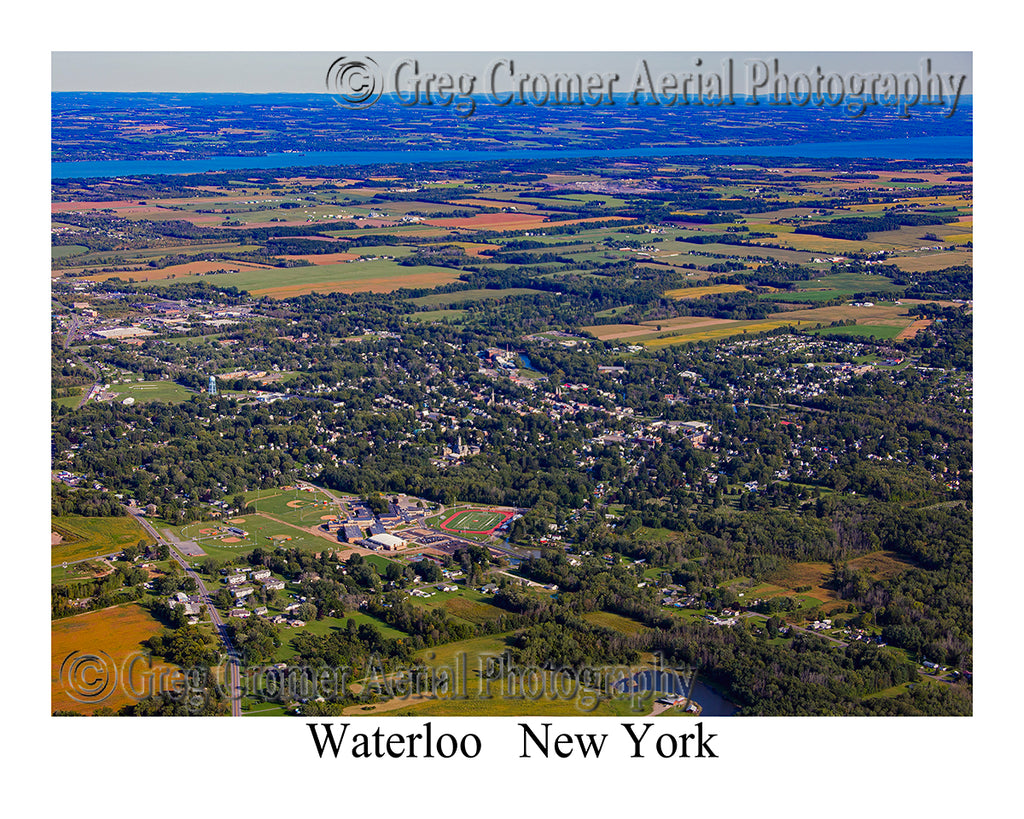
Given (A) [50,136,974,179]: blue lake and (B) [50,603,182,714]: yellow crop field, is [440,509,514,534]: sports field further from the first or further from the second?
(A) [50,136,974,179]: blue lake

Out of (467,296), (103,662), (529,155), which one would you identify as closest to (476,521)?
(103,662)

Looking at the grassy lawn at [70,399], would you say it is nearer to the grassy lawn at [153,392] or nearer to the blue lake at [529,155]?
the grassy lawn at [153,392]

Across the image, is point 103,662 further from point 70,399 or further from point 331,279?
point 331,279

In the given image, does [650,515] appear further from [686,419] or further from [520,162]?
[520,162]

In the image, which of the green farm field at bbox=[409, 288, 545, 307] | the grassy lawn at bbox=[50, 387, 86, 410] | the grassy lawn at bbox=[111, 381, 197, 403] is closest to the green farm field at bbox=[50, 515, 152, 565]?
the grassy lawn at bbox=[50, 387, 86, 410]

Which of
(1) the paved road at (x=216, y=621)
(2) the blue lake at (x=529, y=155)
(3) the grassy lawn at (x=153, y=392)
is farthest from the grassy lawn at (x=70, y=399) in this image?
(2) the blue lake at (x=529, y=155)

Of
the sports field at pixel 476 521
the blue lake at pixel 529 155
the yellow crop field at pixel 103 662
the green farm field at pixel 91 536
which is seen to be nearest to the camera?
the yellow crop field at pixel 103 662
